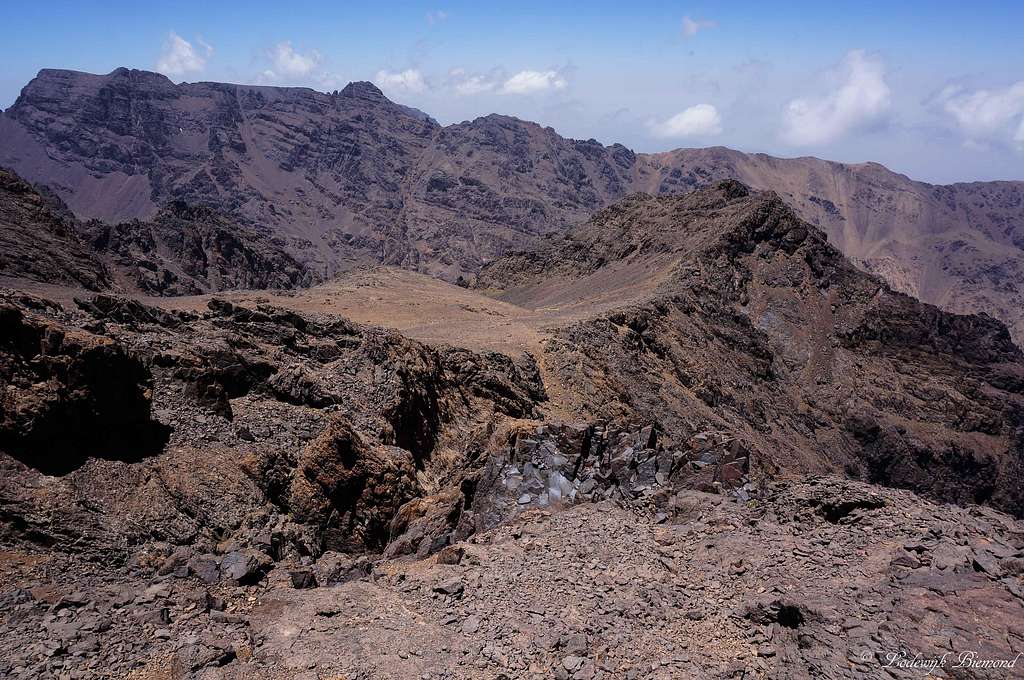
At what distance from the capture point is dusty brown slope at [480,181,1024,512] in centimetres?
3403

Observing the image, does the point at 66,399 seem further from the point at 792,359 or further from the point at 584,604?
the point at 792,359

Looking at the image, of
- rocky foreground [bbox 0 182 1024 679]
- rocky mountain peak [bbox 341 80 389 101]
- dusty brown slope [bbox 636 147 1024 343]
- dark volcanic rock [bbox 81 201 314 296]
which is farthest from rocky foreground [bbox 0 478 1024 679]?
rocky mountain peak [bbox 341 80 389 101]

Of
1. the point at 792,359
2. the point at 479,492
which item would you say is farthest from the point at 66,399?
the point at 792,359

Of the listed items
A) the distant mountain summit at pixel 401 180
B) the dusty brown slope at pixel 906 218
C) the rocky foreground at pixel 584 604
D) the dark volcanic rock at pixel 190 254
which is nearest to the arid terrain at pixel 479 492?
the rocky foreground at pixel 584 604

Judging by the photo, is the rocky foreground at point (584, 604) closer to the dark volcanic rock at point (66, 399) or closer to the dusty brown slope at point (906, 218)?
the dark volcanic rock at point (66, 399)

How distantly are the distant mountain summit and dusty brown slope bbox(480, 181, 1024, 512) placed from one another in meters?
63.9

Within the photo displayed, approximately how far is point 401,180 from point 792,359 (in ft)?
392

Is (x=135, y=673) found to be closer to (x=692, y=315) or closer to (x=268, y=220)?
(x=692, y=315)

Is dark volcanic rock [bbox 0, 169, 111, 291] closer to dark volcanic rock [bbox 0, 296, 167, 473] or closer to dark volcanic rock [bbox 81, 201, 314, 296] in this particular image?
dark volcanic rock [bbox 81, 201, 314, 296]

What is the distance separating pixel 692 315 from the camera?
42531 mm

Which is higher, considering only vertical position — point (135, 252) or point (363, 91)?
point (363, 91)

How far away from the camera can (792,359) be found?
151 feet

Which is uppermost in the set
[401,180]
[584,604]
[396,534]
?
[401,180]

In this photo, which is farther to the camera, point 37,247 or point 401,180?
point 401,180
